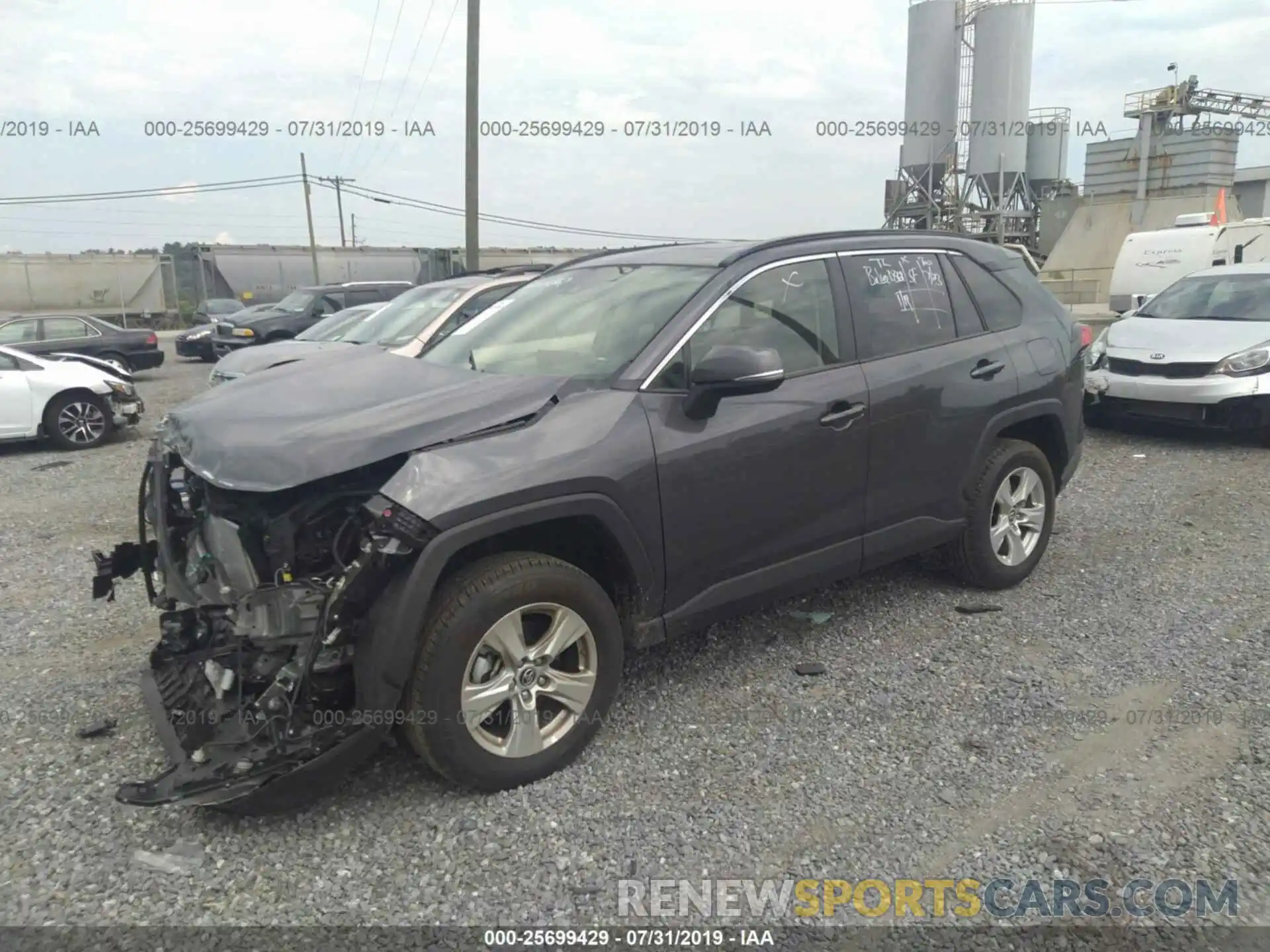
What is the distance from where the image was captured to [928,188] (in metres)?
41.1

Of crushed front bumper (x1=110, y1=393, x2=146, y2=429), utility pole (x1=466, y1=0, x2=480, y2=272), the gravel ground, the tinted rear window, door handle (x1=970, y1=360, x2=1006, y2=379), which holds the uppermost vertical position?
utility pole (x1=466, y1=0, x2=480, y2=272)

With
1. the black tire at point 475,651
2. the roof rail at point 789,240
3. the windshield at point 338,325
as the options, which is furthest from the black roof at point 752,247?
the windshield at point 338,325

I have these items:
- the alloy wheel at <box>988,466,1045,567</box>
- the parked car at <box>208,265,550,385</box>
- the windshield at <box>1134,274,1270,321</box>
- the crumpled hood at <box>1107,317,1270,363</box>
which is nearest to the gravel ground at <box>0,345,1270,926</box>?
the alloy wheel at <box>988,466,1045,567</box>

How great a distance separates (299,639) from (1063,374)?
4.10 meters

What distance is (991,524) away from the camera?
15.5 ft

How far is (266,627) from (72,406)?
8.88m

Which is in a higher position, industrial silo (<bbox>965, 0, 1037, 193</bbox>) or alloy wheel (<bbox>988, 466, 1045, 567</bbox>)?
industrial silo (<bbox>965, 0, 1037, 193</bbox>)

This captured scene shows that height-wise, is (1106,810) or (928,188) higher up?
(928,188)

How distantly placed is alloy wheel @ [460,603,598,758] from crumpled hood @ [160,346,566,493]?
687 mm

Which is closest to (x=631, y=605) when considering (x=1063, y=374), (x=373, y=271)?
(x=1063, y=374)

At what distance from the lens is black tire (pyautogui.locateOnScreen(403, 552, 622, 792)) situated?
2.89 metres

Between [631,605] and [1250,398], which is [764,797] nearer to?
[631,605]

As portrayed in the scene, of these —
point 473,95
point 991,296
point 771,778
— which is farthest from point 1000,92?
point 771,778

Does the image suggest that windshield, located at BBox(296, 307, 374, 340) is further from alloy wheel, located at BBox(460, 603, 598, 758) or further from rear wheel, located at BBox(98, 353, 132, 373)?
alloy wheel, located at BBox(460, 603, 598, 758)
